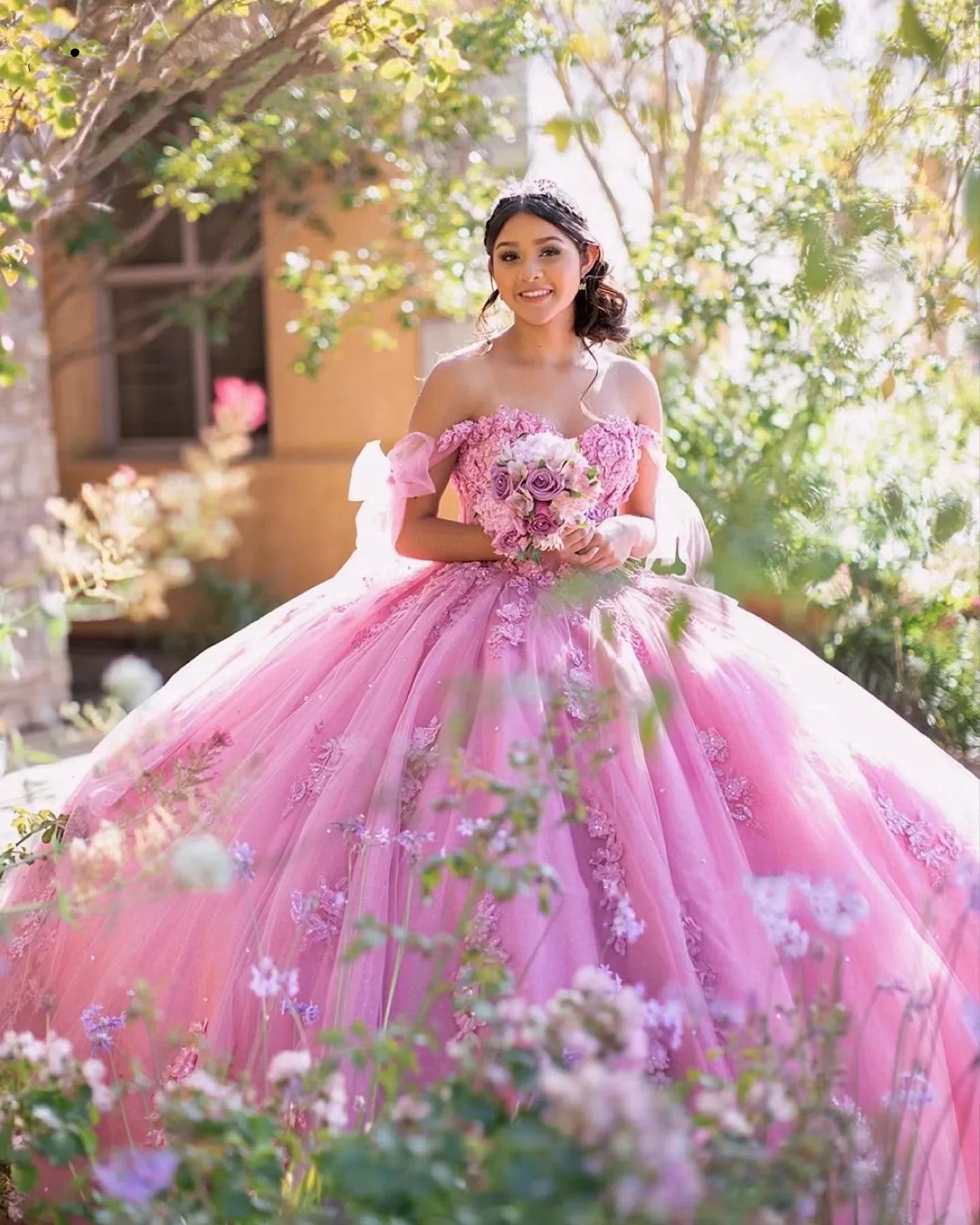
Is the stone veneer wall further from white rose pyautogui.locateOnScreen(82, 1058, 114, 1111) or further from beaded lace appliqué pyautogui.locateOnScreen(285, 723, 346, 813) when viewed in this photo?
white rose pyautogui.locateOnScreen(82, 1058, 114, 1111)

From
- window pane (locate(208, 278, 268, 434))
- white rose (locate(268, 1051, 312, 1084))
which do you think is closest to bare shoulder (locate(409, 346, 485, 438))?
white rose (locate(268, 1051, 312, 1084))

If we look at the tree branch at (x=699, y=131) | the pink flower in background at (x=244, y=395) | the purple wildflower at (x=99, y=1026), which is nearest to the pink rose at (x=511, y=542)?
the purple wildflower at (x=99, y=1026)

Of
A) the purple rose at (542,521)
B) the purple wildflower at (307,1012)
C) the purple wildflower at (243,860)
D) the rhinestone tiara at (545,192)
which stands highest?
the rhinestone tiara at (545,192)

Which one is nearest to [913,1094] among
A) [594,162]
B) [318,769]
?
[318,769]

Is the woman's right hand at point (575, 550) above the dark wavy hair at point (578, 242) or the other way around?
the other way around

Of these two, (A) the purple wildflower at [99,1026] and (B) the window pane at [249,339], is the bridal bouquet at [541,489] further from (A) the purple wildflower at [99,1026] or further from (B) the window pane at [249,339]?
(B) the window pane at [249,339]

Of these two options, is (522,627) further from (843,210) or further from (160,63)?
(160,63)

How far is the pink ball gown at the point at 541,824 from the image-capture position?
2.04 meters

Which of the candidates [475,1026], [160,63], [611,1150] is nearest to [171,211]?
[160,63]

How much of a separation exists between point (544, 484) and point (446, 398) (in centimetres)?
46

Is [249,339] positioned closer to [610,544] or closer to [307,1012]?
[610,544]

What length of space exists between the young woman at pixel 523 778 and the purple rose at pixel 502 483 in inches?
6.7

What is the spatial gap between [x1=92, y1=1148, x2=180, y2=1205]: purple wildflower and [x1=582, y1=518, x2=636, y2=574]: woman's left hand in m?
1.71

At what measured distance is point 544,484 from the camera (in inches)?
101
